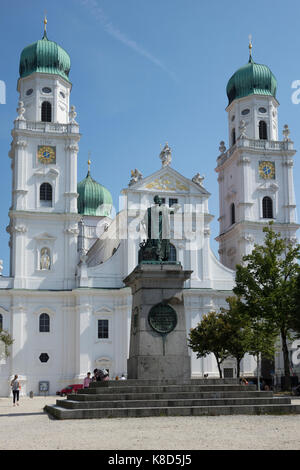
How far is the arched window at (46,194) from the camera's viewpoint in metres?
56.6

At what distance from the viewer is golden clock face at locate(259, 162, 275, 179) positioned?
61844mm

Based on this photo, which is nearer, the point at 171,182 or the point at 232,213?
the point at 171,182

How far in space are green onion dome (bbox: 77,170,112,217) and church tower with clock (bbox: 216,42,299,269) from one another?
54.4 feet

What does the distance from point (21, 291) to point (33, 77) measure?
19359 millimetres

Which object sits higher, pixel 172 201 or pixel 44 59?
pixel 44 59

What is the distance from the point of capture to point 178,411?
59.2 feet

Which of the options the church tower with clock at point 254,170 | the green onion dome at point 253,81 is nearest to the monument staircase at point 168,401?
the church tower with clock at point 254,170

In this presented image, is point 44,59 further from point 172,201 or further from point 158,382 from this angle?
point 158,382

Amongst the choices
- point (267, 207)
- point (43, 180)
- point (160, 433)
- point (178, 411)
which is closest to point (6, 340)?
point (43, 180)

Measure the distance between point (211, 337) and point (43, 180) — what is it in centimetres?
2077

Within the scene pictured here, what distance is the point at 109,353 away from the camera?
54469 mm
